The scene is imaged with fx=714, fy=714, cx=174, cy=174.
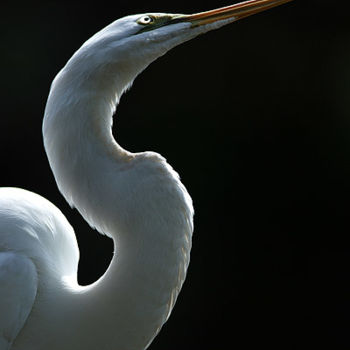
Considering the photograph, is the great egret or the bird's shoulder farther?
the bird's shoulder

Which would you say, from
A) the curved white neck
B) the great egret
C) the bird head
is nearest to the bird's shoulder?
A: the great egret

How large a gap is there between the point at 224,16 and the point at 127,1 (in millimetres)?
1721

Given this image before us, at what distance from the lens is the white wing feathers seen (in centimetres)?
105

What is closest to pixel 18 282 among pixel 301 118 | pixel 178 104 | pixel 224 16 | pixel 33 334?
pixel 33 334

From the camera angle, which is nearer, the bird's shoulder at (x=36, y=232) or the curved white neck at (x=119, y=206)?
the curved white neck at (x=119, y=206)

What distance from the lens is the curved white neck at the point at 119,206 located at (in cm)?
96

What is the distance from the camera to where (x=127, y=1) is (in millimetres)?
2727

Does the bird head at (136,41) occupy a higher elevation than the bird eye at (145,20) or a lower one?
lower

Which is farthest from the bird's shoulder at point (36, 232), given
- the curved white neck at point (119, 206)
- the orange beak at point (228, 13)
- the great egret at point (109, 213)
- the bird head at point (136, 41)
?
the orange beak at point (228, 13)

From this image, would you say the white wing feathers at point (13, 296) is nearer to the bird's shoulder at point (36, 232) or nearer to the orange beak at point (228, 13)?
the bird's shoulder at point (36, 232)

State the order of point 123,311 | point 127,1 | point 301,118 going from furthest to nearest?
point 301,118 < point 127,1 < point 123,311

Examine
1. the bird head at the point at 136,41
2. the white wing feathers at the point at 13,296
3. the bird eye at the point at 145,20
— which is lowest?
the white wing feathers at the point at 13,296

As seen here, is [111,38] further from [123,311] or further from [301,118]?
[301,118]

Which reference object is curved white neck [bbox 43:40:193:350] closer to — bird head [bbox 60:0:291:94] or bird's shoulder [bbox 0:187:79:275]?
bird head [bbox 60:0:291:94]
